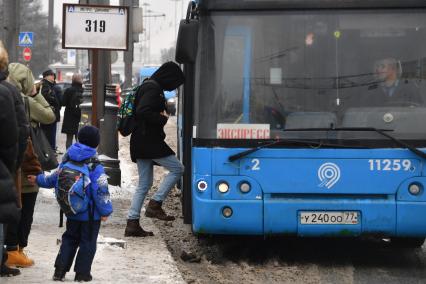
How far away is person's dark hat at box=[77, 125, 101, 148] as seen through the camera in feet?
21.6

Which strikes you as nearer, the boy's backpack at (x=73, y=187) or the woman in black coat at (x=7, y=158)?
the woman in black coat at (x=7, y=158)

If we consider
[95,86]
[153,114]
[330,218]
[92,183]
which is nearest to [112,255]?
[92,183]

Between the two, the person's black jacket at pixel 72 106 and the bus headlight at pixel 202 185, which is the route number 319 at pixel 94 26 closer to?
the bus headlight at pixel 202 185

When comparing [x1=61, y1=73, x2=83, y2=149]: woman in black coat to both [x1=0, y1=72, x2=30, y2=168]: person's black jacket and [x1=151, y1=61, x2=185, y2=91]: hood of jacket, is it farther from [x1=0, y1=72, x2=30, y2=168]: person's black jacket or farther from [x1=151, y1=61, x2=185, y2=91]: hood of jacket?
[x1=0, y1=72, x2=30, y2=168]: person's black jacket

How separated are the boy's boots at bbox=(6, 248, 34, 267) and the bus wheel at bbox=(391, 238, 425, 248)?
13.1ft

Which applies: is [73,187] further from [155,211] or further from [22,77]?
[155,211]

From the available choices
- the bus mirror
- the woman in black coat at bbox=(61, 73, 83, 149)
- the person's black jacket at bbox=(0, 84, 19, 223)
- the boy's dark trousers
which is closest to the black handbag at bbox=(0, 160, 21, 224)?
the person's black jacket at bbox=(0, 84, 19, 223)

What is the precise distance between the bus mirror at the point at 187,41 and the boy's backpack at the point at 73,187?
175cm

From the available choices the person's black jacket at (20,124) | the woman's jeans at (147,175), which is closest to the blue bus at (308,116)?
the woman's jeans at (147,175)

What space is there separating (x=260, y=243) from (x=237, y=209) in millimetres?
1992

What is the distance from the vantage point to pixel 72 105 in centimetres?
1723

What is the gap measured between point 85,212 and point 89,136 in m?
0.58

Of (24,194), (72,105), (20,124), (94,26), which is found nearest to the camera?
(20,124)

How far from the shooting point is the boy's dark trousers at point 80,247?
6.73 m
